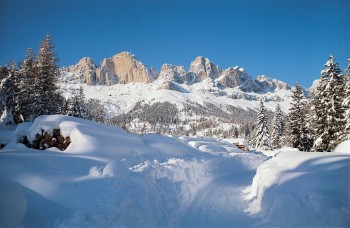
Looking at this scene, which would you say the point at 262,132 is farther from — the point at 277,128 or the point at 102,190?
the point at 102,190

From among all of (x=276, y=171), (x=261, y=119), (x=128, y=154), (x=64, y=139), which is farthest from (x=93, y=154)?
(x=261, y=119)

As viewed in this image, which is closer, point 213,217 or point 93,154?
point 213,217

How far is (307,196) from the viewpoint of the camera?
341 inches

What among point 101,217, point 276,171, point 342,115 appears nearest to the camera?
point 101,217

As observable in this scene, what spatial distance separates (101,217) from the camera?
7.57 meters

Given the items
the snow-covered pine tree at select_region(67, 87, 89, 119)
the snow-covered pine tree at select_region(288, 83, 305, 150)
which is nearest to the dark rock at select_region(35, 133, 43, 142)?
the snow-covered pine tree at select_region(67, 87, 89, 119)

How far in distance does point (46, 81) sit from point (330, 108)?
33621 mm

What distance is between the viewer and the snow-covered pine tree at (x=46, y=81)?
113 ft

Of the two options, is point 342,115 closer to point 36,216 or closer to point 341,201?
point 341,201

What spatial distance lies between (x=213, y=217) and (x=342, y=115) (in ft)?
84.9

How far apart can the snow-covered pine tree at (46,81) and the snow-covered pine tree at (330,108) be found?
105 feet

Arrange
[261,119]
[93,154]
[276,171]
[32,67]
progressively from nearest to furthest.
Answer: [276,171], [93,154], [32,67], [261,119]

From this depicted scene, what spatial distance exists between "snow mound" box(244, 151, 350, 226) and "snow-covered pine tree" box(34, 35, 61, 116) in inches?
1165

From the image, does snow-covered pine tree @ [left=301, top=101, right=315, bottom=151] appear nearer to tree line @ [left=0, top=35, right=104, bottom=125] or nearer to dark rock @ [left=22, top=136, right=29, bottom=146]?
tree line @ [left=0, top=35, right=104, bottom=125]
